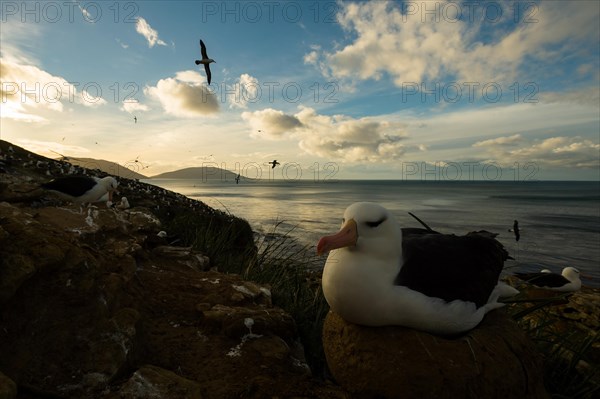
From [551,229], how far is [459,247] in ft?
113

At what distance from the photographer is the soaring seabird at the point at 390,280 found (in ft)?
8.86

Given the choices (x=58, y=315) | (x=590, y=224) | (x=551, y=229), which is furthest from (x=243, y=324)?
(x=590, y=224)

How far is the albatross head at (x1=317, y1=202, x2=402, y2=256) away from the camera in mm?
2773

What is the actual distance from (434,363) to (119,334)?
231 cm

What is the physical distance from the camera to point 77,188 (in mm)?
8070

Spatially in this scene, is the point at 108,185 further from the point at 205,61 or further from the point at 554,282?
the point at 554,282

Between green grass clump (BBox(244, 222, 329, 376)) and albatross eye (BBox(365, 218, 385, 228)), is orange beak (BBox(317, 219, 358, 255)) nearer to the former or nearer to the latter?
albatross eye (BBox(365, 218, 385, 228))

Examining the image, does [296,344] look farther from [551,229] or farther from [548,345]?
[551,229]

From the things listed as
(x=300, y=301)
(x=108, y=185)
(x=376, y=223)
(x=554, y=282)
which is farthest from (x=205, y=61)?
(x=554, y=282)

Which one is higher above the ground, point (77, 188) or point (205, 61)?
point (205, 61)

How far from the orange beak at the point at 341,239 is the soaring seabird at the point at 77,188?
7.12 m

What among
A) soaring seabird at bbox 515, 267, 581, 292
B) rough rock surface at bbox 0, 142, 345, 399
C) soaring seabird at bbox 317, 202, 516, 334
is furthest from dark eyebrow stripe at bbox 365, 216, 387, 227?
soaring seabird at bbox 515, 267, 581, 292

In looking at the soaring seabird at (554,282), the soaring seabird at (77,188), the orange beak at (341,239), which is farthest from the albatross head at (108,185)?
the soaring seabird at (554,282)

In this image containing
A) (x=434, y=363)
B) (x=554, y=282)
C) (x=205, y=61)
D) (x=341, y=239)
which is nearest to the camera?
(x=434, y=363)
